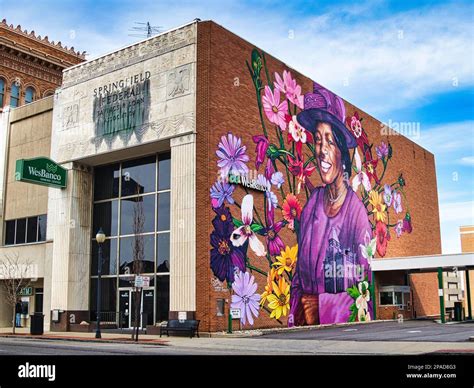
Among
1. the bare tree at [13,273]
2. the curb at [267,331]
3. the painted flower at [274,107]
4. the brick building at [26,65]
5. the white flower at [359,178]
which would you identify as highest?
the brick building at [26,65]

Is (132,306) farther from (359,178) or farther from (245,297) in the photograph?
(359,178)

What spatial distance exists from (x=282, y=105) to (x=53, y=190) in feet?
48.0

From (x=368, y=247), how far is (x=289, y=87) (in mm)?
14844

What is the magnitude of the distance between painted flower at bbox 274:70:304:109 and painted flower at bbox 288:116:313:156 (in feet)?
4.22

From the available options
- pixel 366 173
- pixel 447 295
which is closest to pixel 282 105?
pixel 366 173

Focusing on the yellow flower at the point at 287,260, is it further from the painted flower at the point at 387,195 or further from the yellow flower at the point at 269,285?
the painted flower at the point at 387,195

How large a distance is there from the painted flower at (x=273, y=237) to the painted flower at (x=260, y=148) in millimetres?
2982

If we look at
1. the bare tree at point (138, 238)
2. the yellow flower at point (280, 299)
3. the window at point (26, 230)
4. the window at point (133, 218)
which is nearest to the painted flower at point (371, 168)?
the yellow flower at point (280, 299)

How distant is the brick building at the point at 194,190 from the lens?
3047 cm

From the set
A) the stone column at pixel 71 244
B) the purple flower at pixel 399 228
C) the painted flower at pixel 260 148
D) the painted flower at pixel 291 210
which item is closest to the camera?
the painted flower at pixel 260 148

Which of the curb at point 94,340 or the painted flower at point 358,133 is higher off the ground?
the painted flower at point 358,133

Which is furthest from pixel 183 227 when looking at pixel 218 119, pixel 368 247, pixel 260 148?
pixel 368 247

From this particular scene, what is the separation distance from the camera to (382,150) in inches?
2016
